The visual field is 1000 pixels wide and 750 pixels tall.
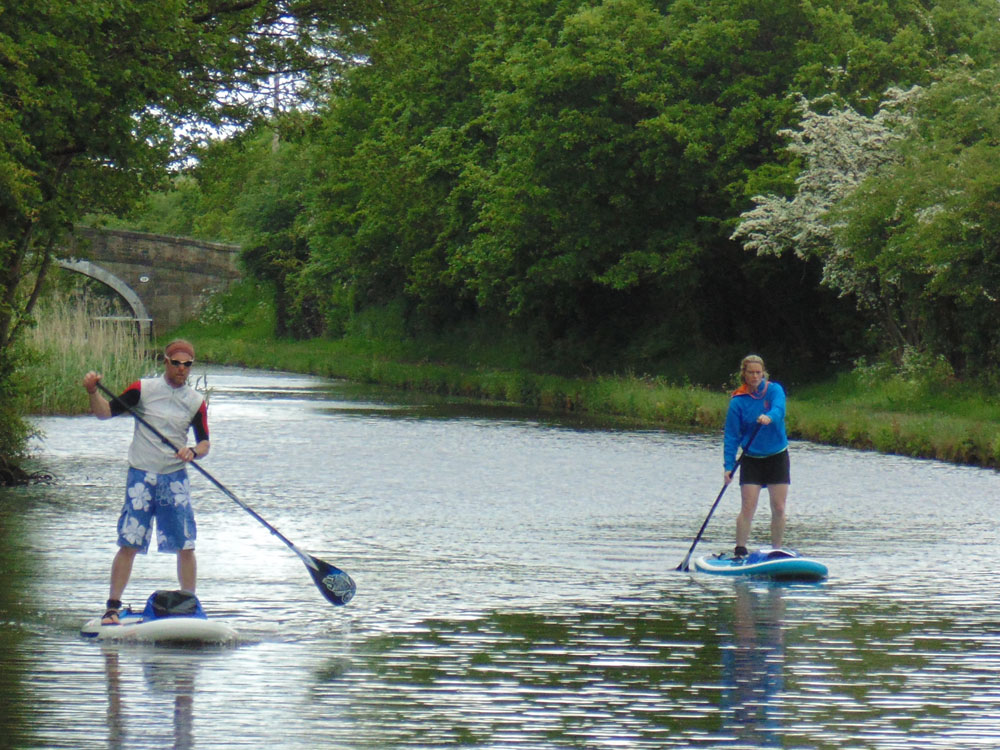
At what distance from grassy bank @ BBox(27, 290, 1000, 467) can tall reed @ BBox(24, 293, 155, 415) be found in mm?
27

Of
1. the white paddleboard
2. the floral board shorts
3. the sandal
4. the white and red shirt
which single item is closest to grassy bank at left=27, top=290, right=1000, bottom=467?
the white and red shirt

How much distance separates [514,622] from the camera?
11016mm

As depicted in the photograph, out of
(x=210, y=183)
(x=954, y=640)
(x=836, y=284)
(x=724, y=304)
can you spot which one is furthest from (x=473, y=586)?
(x=724, y=304)

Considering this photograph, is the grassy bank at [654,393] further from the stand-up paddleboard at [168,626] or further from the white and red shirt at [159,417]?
the stand-up paddleboard at [168,626]

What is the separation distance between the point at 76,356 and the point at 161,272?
145ft

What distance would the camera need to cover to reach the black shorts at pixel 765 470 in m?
14.1

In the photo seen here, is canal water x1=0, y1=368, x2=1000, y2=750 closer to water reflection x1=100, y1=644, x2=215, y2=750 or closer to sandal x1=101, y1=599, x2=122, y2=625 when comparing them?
water reflection x1=100, y1=644, x2=215, y2=750

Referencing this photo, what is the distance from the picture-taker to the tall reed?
33.4 meters

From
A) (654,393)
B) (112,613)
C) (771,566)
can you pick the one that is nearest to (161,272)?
(654,393)

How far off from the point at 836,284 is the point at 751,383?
25.0 meters

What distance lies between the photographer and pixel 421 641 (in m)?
10.2

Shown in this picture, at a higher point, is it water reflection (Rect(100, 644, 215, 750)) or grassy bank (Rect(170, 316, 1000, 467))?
grassy bank (Rect(170, 316, 1000, 467))

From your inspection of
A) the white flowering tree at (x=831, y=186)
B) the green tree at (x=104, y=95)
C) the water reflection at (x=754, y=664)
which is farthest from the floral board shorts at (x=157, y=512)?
the white flowering tree at (x=831, y=186)

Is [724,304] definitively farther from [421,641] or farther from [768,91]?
[421,641]
